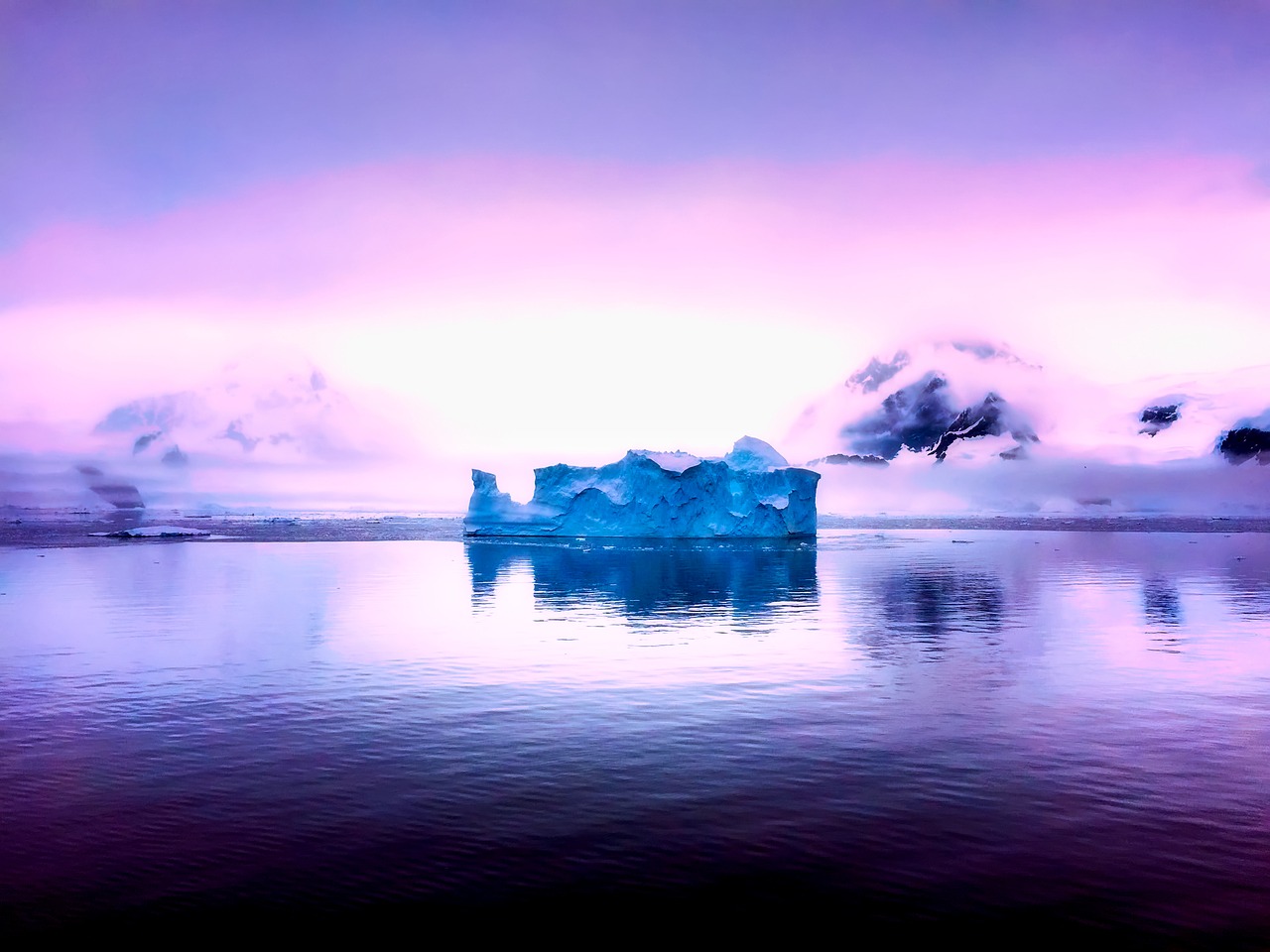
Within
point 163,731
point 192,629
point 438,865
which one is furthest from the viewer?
point 192,629

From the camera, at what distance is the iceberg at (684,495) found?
6106 cm

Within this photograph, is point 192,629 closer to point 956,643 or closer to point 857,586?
point 956,643

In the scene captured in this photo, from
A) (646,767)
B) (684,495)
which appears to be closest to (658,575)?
(684,495)

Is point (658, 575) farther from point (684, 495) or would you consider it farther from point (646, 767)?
point (646, 767)

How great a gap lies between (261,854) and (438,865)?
1.59 m

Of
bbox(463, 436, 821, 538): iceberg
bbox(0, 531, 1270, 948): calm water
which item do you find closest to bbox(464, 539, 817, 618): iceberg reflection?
bbox(463, 436, 821, 538): iceberg

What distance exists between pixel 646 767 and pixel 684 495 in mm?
51610

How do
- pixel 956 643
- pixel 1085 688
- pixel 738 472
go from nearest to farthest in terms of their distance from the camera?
pixel 1085 688
pixel 956 643
pixel 738 472

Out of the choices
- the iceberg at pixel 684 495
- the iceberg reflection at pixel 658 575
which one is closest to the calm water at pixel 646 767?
the iceberg reflection at pixel 658 575

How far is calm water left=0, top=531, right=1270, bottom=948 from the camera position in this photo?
706 cm

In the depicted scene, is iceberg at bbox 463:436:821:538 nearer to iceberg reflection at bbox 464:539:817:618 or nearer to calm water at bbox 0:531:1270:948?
iceberg reflection at bbox 464:539:817:618

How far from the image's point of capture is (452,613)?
24922mm

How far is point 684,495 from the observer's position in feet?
202

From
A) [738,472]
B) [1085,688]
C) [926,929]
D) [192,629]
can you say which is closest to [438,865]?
[926,929]
